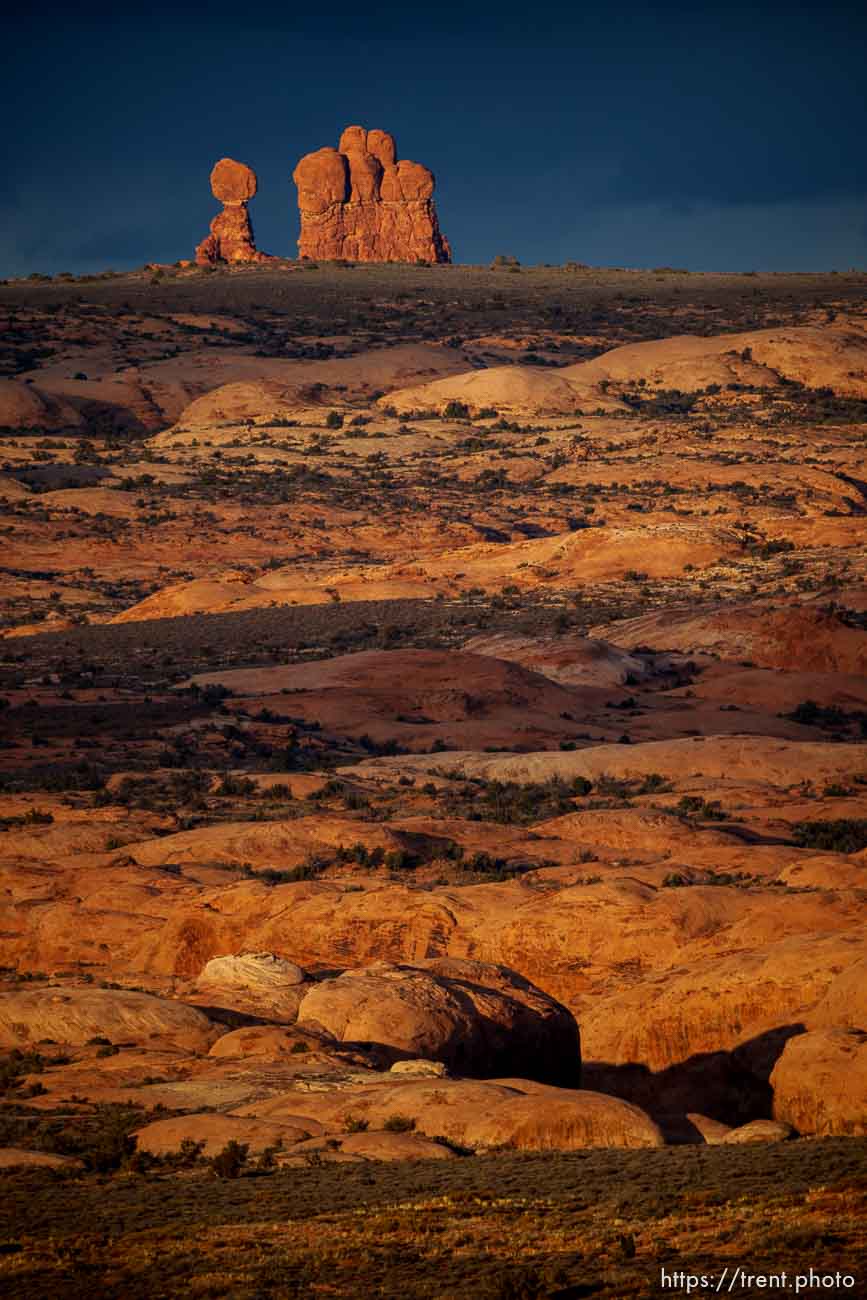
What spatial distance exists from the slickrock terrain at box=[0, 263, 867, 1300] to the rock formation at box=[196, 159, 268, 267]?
35951 mm

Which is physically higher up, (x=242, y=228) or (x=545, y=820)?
(x=242, y=228)

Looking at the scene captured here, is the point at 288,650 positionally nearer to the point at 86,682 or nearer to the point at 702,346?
the point at 86,682

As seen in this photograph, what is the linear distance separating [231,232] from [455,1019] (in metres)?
129

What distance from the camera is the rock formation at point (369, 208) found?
139500 millimetres

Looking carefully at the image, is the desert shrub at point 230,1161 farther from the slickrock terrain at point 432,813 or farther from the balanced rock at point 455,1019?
the balanced rock at point 455,1019

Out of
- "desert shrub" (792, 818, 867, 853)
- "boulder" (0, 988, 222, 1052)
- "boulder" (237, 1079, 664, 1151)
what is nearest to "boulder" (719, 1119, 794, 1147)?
"boulder" (237, 1079, 664, 1151)

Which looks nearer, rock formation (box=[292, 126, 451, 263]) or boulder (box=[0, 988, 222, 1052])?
boulder (box=[0, 988, 222, 1052])

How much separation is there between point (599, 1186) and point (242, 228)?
135 metres

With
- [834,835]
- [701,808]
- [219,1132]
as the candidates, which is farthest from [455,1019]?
[701,808]

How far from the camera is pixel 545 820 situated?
34688mm

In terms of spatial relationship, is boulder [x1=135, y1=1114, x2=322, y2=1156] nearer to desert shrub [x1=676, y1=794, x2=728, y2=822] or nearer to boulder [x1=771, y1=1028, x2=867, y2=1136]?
boulder [x1=771, y1=1028, x2=867, y2=1136]

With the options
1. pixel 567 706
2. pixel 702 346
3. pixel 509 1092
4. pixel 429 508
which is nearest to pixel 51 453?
pixel 429 508

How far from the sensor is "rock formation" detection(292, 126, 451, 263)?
140 metres

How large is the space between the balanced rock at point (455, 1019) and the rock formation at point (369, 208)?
126m
